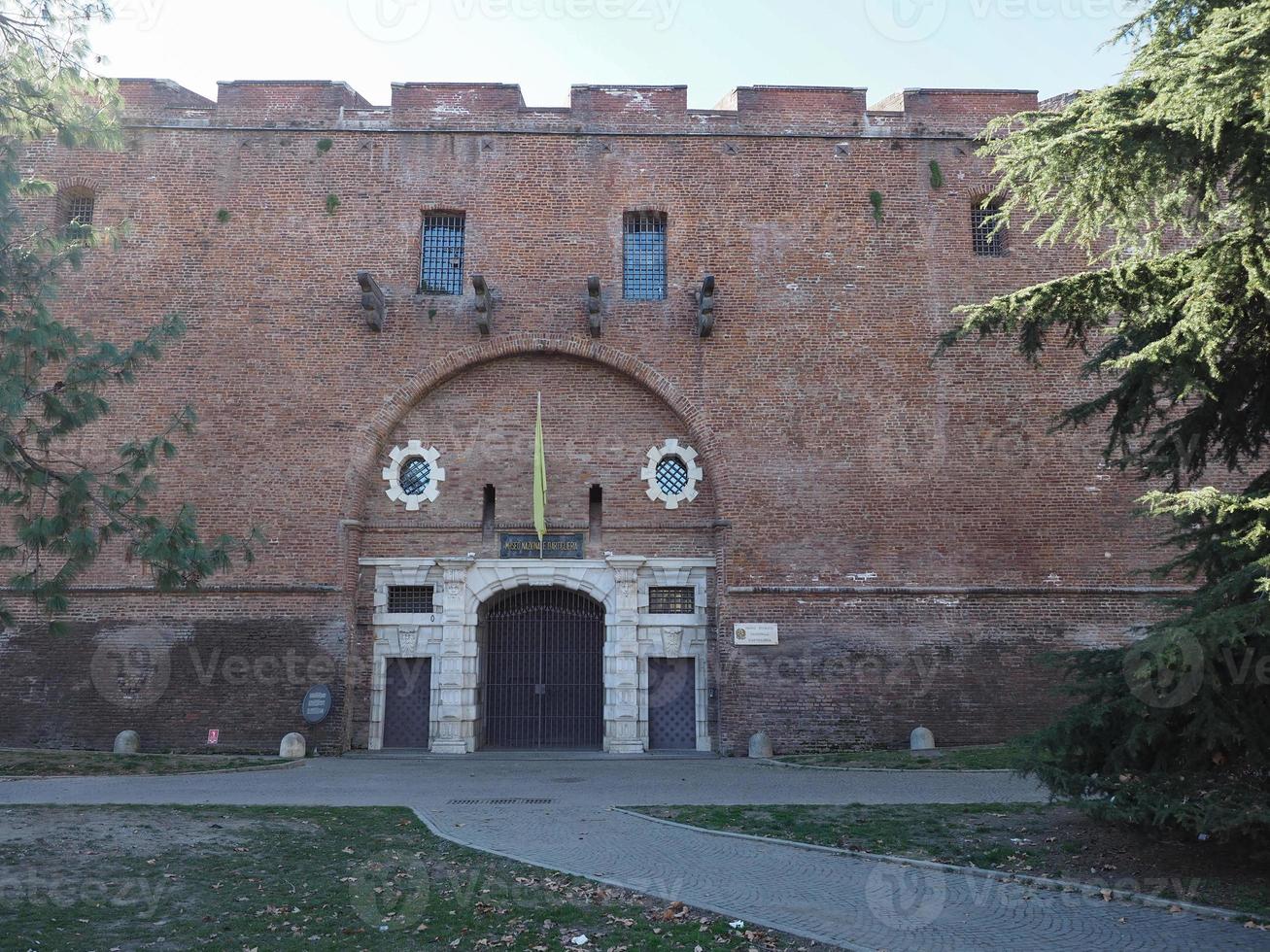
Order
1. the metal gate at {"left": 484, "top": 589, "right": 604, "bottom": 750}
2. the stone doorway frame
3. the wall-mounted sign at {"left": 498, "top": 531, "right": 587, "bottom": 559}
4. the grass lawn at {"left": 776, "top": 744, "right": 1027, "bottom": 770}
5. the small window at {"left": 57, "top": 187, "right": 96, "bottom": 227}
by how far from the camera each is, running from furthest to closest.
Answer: the small window at {"left": 57, "top": 187, "right": 96, "bottom": 227} < the wall-mounted sign at {"left": 498, "top": 531, "right": 587, "bottom": 559} < the metal gate at {"left": 484, "top": 589, "right": 604, "bottom": 750} < the stone doorway frame < the grass lawn at {"left": 776, "top": 744, "right": 1027, "bottom": 770}

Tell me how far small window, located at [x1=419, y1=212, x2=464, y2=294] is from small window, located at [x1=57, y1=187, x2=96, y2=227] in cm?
582

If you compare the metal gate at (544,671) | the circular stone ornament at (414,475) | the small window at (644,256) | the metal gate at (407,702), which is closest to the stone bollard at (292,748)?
the metal gate at (407,702)

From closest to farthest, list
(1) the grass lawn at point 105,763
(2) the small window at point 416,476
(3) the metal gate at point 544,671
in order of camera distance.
→ (1) the grass lawn at point 105,763 → (3) the metal gate at point 544,671 → (2) the small window at point 416,476

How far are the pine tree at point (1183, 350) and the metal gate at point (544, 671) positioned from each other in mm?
9488

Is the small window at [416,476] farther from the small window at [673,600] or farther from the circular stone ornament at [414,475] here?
the small window at [673,600]

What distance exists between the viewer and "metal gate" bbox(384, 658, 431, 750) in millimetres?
16172

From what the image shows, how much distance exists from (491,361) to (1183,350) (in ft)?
38.4

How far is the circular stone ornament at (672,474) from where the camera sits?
1662cm

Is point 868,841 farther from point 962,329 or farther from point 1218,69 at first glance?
point 1218,69

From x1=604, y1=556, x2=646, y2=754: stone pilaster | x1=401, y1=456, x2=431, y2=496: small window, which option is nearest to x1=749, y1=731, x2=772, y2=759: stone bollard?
x1=604, y1=556, x2=646, y2=754: stone pilaster

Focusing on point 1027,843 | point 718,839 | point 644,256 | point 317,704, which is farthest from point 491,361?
point 1027,843

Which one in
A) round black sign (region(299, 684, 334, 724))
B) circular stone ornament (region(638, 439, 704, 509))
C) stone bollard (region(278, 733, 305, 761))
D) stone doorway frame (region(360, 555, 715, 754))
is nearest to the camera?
stone bollard (region(278, 733, 305, 761))

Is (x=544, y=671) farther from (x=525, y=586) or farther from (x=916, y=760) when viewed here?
(x=916, y=760)

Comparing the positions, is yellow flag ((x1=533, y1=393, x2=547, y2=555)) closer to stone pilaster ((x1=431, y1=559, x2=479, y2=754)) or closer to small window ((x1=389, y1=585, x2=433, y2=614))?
stone pilaster ((x1=431, y1=559, x2=479, y2=754))
